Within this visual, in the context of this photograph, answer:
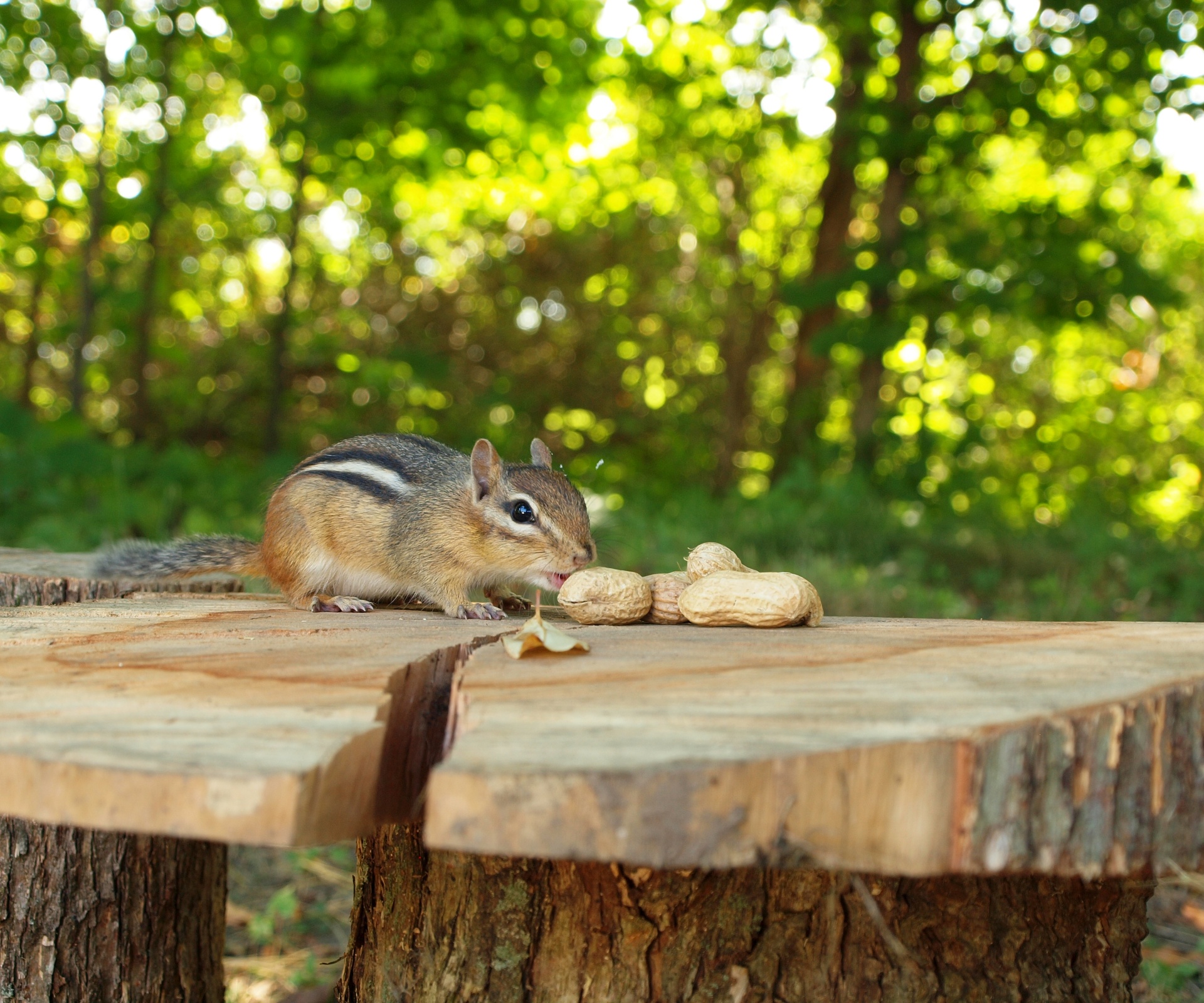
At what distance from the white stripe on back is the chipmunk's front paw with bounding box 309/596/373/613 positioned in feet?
0.98

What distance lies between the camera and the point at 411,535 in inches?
95.5

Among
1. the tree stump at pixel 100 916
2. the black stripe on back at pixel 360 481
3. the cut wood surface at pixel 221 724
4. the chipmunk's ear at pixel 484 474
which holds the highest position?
the chipmunk's ear at pixel 484 474

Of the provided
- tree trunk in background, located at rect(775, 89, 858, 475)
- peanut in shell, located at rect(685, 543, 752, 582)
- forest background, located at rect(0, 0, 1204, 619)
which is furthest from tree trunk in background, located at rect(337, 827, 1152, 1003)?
tree trunk in background, located at rect(775, 89, 858, 475)

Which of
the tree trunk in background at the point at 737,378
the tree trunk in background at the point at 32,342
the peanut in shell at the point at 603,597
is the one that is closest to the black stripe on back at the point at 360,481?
the peanut in shell at the point at 603,597

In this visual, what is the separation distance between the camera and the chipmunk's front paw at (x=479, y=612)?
2.21 m

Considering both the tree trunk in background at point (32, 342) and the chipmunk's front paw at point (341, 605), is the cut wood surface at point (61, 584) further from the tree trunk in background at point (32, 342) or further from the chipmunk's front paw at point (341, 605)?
the tree trunk in background at point (32, 342)

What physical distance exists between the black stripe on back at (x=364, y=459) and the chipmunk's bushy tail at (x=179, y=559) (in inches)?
10.2

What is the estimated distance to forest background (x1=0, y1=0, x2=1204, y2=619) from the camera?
5.80 meters

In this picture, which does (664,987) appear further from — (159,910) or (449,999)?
(159,910)

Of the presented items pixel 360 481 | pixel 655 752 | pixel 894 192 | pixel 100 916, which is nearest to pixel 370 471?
pixel 360 481

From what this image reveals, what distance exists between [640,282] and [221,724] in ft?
27.2

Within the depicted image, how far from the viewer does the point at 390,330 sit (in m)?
8.28

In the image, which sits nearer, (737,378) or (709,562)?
(709,562)

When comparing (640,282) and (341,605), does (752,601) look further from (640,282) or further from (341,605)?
(640,282)
